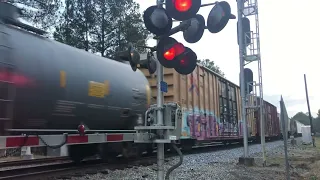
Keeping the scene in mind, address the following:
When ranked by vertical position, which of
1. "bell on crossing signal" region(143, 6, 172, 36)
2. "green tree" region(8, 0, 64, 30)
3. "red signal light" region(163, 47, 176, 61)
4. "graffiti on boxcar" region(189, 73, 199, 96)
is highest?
"green tree" region(8, 0, 64, 30)

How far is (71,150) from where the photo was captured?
29.5 ft

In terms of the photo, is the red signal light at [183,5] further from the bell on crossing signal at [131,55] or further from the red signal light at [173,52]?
the bell on crossing signal at [131,55]

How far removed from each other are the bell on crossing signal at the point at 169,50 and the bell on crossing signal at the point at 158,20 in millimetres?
136

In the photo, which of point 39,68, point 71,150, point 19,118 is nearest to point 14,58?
point 39,68

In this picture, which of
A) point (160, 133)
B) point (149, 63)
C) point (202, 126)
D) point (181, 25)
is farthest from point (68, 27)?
point (160, 133)

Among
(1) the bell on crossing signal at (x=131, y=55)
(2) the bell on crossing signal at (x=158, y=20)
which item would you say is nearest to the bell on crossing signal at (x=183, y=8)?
(2) the bell on crossing signal at (x=158, y=20)

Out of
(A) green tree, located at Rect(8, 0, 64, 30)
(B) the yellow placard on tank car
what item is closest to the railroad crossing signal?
(B) the yellow placard on tank car

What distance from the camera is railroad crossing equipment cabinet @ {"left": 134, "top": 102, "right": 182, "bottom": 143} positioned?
174 inches

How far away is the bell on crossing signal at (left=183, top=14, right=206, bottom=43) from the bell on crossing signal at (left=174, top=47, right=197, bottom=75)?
0.29 m

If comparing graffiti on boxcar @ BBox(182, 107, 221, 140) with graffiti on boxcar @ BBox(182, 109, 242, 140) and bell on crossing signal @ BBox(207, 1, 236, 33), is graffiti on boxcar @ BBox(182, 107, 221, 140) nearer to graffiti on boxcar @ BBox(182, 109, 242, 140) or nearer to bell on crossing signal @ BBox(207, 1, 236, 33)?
graffiti on boxcar @ BBox(182, 109, 242, 140)

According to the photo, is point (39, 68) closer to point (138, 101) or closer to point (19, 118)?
point (19, 118)

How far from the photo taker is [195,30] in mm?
4793

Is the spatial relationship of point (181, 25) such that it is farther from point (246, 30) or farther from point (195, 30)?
point (246, 30)

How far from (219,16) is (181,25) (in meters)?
0.58
